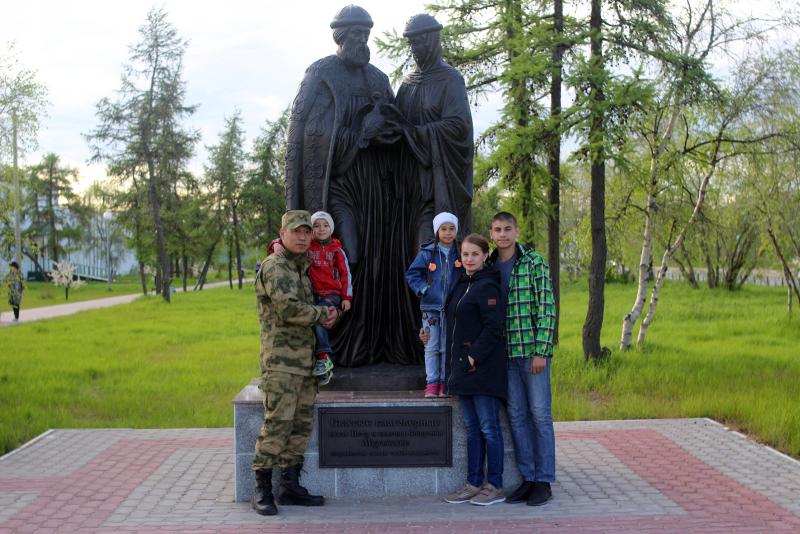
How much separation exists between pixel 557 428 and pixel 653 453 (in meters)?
1.28

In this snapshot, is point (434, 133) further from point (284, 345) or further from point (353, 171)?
point (284, 345)

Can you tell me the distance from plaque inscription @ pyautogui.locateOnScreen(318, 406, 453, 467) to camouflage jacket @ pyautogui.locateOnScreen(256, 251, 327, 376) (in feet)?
1.67

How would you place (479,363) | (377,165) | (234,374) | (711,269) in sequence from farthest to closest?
(711,269) → (234,374) → (377,165) → (479,363)

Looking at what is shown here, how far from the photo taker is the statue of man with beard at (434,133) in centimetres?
589

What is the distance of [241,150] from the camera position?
141 feet

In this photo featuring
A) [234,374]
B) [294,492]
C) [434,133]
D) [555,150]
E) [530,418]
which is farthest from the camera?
[234,374]

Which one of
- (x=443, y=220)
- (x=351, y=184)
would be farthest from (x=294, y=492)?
(x=351, y=184)

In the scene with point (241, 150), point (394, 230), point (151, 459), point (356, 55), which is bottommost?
point (151, 459)

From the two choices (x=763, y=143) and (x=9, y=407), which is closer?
(x=9, y=407)

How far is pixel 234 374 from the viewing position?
11.8m

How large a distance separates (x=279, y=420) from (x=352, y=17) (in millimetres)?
2998

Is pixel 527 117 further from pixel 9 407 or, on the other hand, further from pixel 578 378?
pixel 9 407

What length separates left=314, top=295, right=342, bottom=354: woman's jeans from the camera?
5.25 metres

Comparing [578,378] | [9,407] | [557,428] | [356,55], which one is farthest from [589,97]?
[9,407]
